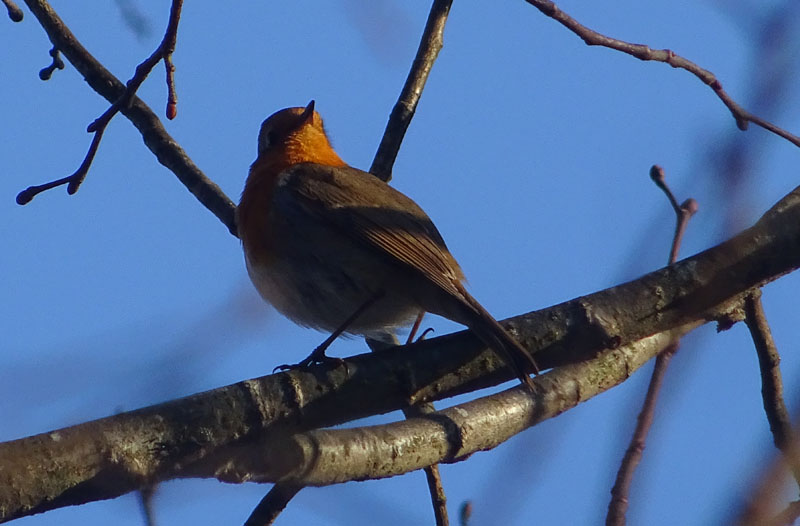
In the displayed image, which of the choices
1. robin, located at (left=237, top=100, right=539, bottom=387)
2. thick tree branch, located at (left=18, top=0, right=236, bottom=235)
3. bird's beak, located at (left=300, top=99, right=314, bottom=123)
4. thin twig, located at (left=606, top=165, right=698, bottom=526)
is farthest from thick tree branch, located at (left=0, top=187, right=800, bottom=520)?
bird's beak, located at (left=300, top=99, right=314, bottom=123)

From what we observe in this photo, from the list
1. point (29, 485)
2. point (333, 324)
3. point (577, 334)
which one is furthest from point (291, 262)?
point (29, 485)

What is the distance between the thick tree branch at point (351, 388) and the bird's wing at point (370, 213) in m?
1.09

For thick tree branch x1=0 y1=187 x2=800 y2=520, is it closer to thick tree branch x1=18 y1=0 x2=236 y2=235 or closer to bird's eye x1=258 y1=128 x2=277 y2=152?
thick tree branch x1=18 y1=0 x2=236 y2=235

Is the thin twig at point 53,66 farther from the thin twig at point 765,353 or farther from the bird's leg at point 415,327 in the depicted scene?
the thin twig at point 765,353

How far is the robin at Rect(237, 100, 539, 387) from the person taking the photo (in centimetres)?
473

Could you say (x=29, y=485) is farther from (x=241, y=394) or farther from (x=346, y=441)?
(x=346, y=441)

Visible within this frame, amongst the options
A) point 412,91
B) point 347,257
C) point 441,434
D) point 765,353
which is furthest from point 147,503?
point 412,91

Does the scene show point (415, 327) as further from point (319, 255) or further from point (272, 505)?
point (272, 505)

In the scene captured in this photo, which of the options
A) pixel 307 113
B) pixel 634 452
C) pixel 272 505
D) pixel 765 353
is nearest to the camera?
pixel 634 452

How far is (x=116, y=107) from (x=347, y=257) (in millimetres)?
1562

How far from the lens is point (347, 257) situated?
482 cm

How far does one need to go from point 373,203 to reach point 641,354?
1603 millimetres

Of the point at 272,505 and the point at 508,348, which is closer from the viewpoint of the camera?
the point at 508,348

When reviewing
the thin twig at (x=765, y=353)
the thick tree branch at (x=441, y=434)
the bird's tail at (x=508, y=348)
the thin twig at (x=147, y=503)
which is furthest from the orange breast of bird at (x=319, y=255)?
the thin twig at (x=147, y=503)
